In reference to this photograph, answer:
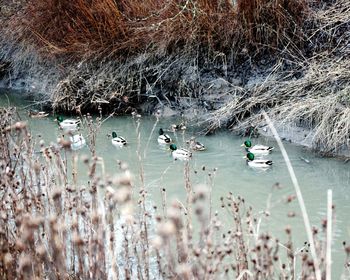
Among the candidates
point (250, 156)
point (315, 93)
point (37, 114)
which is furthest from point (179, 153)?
point (37, 114)

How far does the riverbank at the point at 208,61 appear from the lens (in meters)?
7.76

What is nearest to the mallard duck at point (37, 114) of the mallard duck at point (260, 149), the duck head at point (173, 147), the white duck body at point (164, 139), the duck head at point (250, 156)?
the white duck body at point (164, 139)

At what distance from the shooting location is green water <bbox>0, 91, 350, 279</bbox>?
17.3ft

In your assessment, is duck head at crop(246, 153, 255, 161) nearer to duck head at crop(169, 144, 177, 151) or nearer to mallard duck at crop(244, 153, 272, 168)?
mallard duck at crop(244, 153, 272, 168)

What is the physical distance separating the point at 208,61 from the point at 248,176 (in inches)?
129

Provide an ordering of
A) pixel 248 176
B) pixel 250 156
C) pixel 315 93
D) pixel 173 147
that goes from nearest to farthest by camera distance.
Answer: pixel 248 176 → pixel 250 156 → pixel 173 147 → pixel 315 93

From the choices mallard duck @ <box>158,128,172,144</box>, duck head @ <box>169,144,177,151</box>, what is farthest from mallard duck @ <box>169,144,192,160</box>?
mallard duck @ <box>158,128,172,144</box>

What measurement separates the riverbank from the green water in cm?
40

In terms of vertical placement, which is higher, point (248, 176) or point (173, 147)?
point (173, 147)

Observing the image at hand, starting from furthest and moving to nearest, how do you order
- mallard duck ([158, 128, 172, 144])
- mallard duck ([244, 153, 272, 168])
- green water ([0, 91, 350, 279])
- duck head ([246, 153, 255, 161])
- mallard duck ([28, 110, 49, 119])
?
mallard duck ([28, 110, 49, 119]), mallard duck ([158, 128, 172, 144]), duck head ([246, 153, 255, 161]), mallard duck ([244, 153, 272, 168]), green water ([0, 91, 350, 279])

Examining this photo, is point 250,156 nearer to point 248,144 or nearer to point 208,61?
point 248,144

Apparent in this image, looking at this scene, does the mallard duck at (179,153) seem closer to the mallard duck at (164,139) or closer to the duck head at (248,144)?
the mallard duck at (164,139)

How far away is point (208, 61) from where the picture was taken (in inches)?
372

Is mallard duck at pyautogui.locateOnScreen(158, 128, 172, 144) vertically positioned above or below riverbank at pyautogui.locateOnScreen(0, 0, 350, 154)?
below
